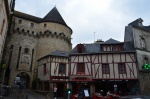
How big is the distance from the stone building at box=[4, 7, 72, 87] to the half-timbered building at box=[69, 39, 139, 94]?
9.31m

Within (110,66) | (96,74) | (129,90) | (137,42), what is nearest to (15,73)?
(96,74)

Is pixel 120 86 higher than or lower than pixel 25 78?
lower

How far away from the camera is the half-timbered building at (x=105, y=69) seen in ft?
45.0

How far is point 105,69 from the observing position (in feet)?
46.7

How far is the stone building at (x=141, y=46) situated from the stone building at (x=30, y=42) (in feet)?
38.3

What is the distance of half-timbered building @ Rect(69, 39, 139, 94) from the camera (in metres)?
13.7

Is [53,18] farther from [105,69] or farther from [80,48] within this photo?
[105,69]

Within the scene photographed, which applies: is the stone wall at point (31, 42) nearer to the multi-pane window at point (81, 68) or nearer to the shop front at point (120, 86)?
the multi-pane window at point (81, 68)

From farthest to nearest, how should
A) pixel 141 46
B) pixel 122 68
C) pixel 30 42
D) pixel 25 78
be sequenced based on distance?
1. pixel 30 42
2. pixel 25 78
3. pixel 141 46
4. pixel 122 68

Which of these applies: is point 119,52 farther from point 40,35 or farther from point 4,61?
point 4,61

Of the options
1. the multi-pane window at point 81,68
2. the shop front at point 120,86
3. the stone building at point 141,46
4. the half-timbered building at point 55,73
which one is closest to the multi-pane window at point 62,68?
the half-timbered building at point 55,73

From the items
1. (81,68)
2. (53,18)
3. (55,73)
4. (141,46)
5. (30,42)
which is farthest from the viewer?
(53,18)

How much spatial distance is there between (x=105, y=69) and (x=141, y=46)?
503 cm

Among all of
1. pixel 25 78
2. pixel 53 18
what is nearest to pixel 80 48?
pixel 53 18
